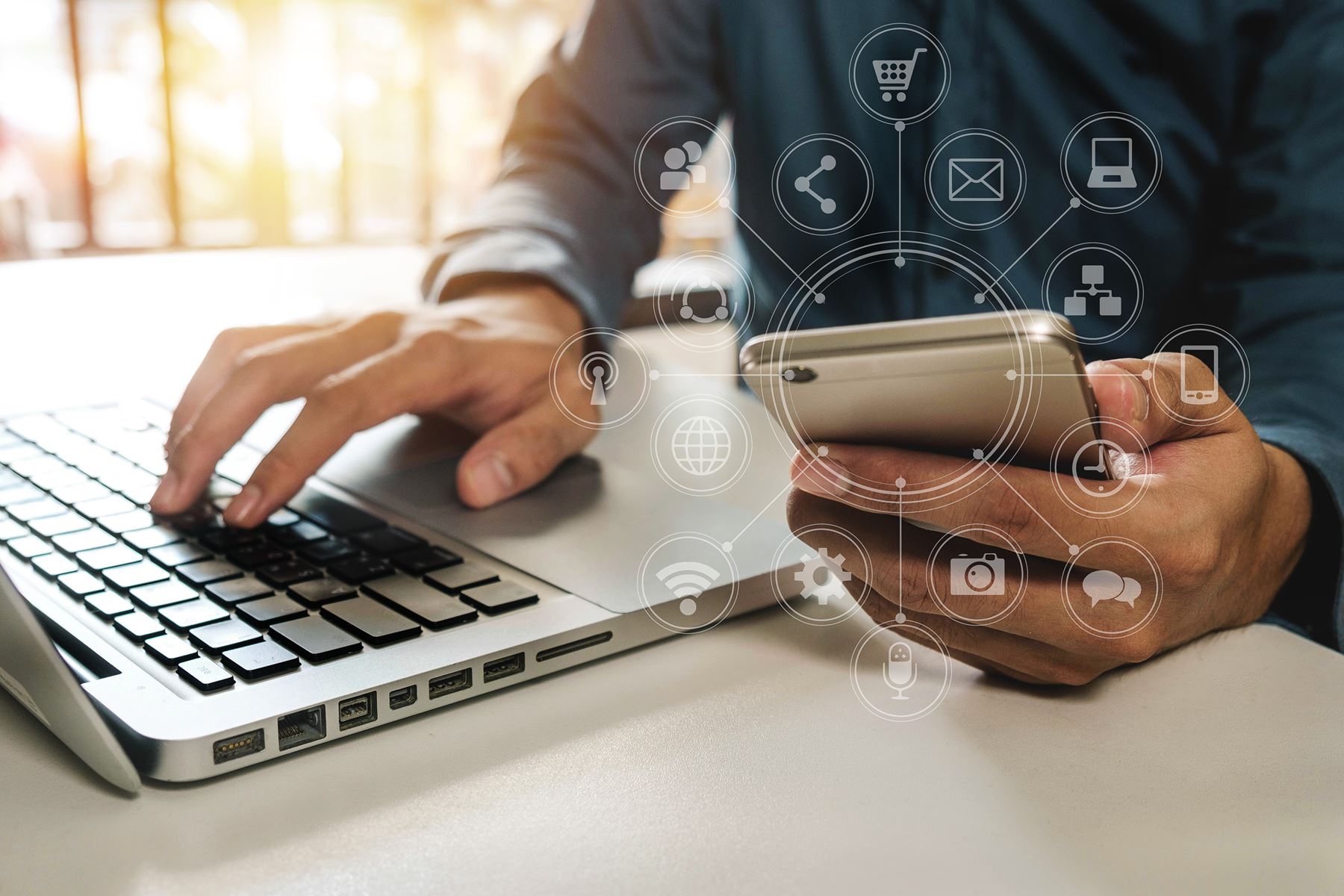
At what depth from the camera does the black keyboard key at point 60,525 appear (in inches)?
15.1

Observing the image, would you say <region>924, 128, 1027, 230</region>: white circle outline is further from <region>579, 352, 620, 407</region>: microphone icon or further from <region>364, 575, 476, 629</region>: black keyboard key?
<region>364, 575, 476, 629</region>: black keyboard key

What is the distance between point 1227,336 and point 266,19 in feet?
10.5

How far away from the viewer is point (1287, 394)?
0.40 m

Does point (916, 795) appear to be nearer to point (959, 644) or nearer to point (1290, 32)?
point (959, 644)

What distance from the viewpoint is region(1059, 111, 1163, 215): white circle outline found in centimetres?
52

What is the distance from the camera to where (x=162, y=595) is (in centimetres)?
32

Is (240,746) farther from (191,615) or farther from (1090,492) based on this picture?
(1090,492)

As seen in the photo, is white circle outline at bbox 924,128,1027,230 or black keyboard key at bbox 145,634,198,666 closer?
black keyboard key at bbox 145,634,198,666

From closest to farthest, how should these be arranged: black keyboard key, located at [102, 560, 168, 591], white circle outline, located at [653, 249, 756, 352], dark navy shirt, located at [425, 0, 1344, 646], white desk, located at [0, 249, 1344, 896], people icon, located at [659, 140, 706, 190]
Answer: white desk, located at [0, 249, 1344, 896]
black keyboard key, located at [102, 560, 168, 591]
dark navy shirt, located at [425, 0, 1344, 646]
white circle outline, located at [653, 249, 756, 352]
people icon, located at [659, 140, 706, 190]

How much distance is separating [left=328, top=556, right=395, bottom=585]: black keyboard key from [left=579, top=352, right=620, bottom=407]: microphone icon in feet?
0.73

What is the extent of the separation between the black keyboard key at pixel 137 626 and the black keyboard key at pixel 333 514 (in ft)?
0.30

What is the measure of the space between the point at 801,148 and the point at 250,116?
9.31 feet

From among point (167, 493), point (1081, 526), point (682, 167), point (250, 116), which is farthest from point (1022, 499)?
point (250, 116)

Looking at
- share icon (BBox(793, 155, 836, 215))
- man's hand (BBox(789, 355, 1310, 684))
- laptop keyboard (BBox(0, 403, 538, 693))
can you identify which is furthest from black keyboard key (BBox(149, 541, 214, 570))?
share icon (BBox(793, 155, 836, 215))
